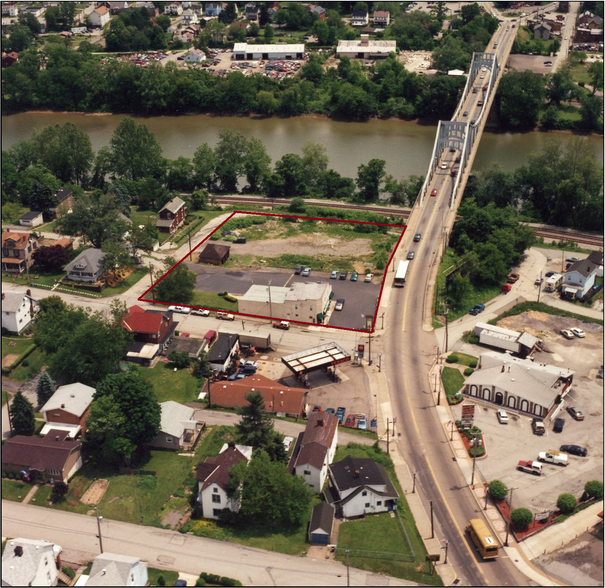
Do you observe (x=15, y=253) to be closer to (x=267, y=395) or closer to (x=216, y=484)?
(x=267, y=395)

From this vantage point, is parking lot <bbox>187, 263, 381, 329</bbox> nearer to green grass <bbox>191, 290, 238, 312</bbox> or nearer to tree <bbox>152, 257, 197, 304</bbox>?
green grass <bbox>191, 290, 238, 312</bbox>

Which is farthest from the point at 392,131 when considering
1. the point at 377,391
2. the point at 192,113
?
the point at 377,391

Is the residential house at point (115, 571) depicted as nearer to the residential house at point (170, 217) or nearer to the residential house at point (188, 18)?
the residential house at point (170, 217)

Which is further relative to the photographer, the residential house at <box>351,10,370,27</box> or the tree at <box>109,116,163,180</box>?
the residential house at <box>351,10,370,27</box>

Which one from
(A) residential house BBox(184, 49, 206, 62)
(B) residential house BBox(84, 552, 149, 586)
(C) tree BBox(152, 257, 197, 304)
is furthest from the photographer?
(A) residential house BBox(184, 49, 206, 62)

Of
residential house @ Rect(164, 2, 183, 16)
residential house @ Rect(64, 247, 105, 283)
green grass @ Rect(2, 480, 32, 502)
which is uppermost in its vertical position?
residential house @ Rect(164, 2, 183, 16)

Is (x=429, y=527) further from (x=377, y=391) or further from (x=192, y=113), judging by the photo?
(x=192, y=113)

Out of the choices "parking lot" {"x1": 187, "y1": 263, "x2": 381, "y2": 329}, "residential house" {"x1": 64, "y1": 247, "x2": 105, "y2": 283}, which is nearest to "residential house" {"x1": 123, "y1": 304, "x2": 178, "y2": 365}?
"residential house" {"x1": 64, "y1": 247, "x2": 105, "y2": 283}

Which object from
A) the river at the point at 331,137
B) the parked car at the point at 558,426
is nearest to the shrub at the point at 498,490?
the parked car at the point at 558,426
